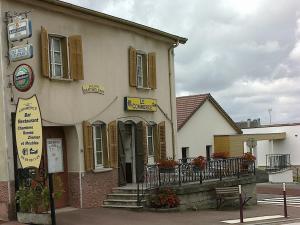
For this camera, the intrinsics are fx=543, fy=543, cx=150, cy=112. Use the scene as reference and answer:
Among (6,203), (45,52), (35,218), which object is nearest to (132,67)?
(45,52)

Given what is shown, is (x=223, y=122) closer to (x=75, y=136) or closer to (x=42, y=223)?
(x=75, y=136)

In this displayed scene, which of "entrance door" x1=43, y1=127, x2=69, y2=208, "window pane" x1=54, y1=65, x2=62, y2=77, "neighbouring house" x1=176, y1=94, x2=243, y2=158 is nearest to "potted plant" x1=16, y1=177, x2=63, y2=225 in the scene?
"entrance door" x1=43, y1=127, x2=69, y2=208

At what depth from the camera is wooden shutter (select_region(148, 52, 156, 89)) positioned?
2169 centimetres

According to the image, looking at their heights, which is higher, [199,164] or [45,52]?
[45,52]

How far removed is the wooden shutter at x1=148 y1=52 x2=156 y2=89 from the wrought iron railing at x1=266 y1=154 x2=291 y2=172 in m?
23.4

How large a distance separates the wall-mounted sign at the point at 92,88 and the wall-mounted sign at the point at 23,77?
3.95 metres

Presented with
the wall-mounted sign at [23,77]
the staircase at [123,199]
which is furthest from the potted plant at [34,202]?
the staircase at [123,199]

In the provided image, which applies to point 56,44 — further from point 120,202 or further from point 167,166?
point 120,202

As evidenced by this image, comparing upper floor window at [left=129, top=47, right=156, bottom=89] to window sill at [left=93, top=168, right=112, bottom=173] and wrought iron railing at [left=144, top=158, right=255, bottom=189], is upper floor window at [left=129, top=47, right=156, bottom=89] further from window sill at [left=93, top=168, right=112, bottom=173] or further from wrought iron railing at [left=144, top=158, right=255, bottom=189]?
window sill at [left=93, top=168, right=112, bottom=173]

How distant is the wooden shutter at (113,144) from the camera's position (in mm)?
19266

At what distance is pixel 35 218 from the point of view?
46.7 ft

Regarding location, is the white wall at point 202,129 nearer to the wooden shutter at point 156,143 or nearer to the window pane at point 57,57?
the wooden shutter at point 156,143

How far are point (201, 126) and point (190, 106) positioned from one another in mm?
1389

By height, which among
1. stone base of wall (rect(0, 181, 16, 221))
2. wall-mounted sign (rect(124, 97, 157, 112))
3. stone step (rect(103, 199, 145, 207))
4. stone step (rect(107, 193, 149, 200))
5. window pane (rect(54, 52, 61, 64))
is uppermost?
window pane (rect(54, 52, 61, 64))
